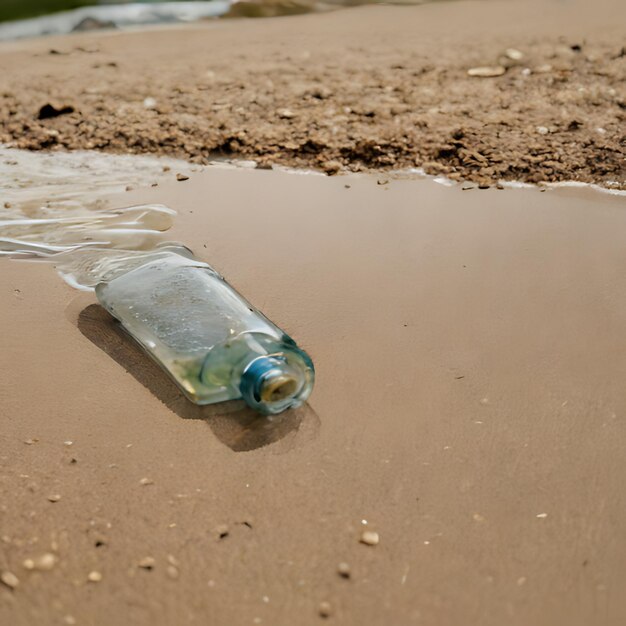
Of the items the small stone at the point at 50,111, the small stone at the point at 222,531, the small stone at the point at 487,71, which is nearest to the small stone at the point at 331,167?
the small stone at the point at 487,71

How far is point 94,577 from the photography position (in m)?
1.10

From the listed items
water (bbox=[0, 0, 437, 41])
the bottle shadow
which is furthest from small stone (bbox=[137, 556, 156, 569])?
water (bbox=[0, 0, 437, 41])

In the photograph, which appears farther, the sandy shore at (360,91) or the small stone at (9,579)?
the sandy shore at (360,91)

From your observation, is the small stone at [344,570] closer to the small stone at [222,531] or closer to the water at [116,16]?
the small stone at [222,531]

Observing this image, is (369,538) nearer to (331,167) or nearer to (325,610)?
(325,610)

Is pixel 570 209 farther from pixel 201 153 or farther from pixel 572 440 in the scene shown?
pixel 201 153

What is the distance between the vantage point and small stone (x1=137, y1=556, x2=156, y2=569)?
1116 mm

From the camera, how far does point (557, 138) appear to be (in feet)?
8.23

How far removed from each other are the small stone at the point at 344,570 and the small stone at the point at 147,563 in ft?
0.84

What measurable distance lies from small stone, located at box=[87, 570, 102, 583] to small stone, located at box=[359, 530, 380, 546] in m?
0.36

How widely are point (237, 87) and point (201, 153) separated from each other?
566mm

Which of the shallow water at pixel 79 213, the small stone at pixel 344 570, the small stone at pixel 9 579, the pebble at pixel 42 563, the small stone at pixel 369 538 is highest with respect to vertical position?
the small stone at pixel 9 579

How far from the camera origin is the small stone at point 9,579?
109 cm

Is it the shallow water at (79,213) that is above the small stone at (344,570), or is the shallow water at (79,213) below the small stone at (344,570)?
above
